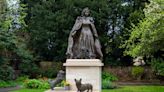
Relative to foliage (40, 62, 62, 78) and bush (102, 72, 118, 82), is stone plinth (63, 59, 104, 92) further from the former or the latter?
foliage (40, 62, 62, 78)

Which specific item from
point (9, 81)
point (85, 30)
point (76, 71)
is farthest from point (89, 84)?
point (9, 81)

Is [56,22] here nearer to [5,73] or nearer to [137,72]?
[5,73]

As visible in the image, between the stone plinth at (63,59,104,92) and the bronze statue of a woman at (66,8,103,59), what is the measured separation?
0.50 meters

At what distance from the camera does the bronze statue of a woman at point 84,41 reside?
15023mm

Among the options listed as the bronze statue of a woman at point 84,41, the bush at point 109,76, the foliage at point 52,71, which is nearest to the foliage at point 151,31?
the bronze statue of a woman at point 84,41

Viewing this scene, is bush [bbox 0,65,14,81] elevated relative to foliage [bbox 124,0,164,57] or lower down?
lower down

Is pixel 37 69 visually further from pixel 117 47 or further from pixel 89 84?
pixel 89 84

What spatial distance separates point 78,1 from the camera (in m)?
35.4

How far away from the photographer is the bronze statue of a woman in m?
15.0

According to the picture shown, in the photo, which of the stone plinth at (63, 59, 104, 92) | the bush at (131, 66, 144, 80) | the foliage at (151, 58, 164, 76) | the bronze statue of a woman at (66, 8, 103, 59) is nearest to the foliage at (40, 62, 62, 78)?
the bush at (131, 66, 144, 80)

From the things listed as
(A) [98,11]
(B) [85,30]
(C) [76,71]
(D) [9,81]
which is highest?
(A) [98,11]

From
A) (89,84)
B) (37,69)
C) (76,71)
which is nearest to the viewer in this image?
(89,84)

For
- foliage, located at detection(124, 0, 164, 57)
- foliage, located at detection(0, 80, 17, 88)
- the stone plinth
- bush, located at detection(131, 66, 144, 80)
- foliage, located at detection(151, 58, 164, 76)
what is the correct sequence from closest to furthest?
the stone plinth
foliage, located at detection(124, 0, 164, 57)
foliage, located at detection(0, 80, 17, 88)
foliage, located at detection(151, 58, 164, 76)
bush, located at detection(131, 66, 144, 80)

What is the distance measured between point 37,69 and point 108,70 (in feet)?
22.2
